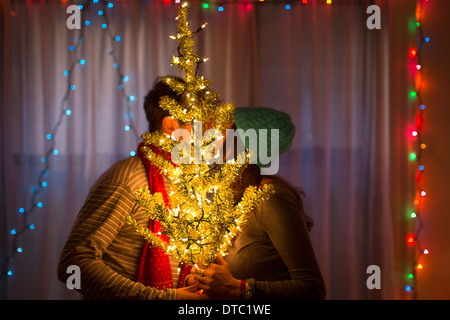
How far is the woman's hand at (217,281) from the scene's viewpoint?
4.54ft

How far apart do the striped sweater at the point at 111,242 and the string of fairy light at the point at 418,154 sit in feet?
6.59

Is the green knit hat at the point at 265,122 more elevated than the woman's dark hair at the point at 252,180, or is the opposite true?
the green knit hat at the point at 265,122

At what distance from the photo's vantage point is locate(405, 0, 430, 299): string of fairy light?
A: 3.00 meters

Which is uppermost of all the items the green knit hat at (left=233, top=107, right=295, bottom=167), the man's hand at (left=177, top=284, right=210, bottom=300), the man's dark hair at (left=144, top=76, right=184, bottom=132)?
the man's dark hair at (left=144, top=76, right=184, bottom=132)

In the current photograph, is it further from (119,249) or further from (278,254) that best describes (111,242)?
(278,254)

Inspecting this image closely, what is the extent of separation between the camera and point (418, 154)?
3.02 meters

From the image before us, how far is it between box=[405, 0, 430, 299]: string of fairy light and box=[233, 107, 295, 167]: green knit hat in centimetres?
161

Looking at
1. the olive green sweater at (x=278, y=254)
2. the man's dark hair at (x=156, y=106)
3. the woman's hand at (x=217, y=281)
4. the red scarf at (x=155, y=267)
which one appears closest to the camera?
the woman's hand at (x=217, y=281)

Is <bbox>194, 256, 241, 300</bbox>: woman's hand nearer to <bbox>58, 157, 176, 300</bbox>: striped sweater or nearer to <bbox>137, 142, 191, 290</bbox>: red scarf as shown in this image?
<bbox>58, 157, 176, 300</bbox>: striped sweater

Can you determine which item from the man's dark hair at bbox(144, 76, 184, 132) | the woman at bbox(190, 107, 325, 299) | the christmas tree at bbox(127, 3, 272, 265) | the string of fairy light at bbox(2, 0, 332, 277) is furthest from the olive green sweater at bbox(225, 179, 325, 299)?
the string of fairy light at bbox(2, 0, 332, 277)

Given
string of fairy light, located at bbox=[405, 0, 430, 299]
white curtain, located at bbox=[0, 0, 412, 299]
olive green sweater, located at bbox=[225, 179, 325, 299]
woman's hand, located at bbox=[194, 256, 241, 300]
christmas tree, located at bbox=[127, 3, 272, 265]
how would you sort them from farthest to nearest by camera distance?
white curtain, located at bbox=[0, 0, 412, 299] → string of fairy light, located at bbox=[405, 0, 430, 299] → olive green sweater, located at bbox=[225, 179, 325, 299] → woman's hand, located at bbox=[194, 256, 241, 300] → christmas tree, located at bbox=[127, 3, 272, 265]

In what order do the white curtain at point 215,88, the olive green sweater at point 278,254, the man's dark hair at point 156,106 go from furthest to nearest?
the white curtain at point 215,88 < the man's dark hair at point 156,106 < the olive green sweater at point 278,254

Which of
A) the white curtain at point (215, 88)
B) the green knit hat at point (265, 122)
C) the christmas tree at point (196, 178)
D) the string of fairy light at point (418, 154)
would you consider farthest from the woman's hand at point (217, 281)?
the string of fairy light at point (418, 154)

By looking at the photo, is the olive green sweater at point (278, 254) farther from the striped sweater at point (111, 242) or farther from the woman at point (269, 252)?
the striped sweater at point (111, 242)
